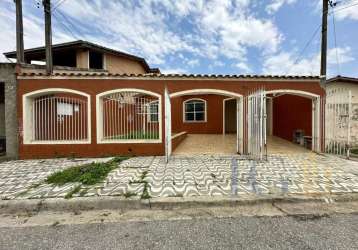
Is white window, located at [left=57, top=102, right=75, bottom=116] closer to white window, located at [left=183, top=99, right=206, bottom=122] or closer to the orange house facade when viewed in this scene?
the orange house facade

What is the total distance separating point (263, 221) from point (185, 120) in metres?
12.6

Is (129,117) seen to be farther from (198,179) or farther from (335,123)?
(335,123)

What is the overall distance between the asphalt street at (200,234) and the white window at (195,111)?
12.5 m

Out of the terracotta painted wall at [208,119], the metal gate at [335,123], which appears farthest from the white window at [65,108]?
the metal gate at [335,123]

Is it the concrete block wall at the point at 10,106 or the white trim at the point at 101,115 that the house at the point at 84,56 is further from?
the white trim at the point at 101,115

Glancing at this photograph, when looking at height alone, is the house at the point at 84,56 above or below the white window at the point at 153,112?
above

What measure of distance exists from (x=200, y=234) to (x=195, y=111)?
13.1 m

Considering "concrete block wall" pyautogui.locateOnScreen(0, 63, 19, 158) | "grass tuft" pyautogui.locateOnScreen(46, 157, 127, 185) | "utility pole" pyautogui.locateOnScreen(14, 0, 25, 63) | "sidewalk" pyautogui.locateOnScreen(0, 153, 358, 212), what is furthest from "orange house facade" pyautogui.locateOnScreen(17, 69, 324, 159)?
"utility pole" pyautogui.locateOnScreen(14, 0, 25, 63)

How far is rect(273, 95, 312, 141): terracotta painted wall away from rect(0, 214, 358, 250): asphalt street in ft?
23.4

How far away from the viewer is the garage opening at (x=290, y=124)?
31.8 feet

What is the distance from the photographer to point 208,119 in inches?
625

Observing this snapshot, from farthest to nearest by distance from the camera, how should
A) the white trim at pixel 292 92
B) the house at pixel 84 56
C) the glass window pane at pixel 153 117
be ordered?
the house at pixel 84 56 < the glass window pane at pixel 153 117 < the white trim at pixel 292 92

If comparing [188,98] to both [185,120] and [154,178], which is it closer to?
[185,120]

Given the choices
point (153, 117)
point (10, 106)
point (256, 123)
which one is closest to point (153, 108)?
point (153, 117)
